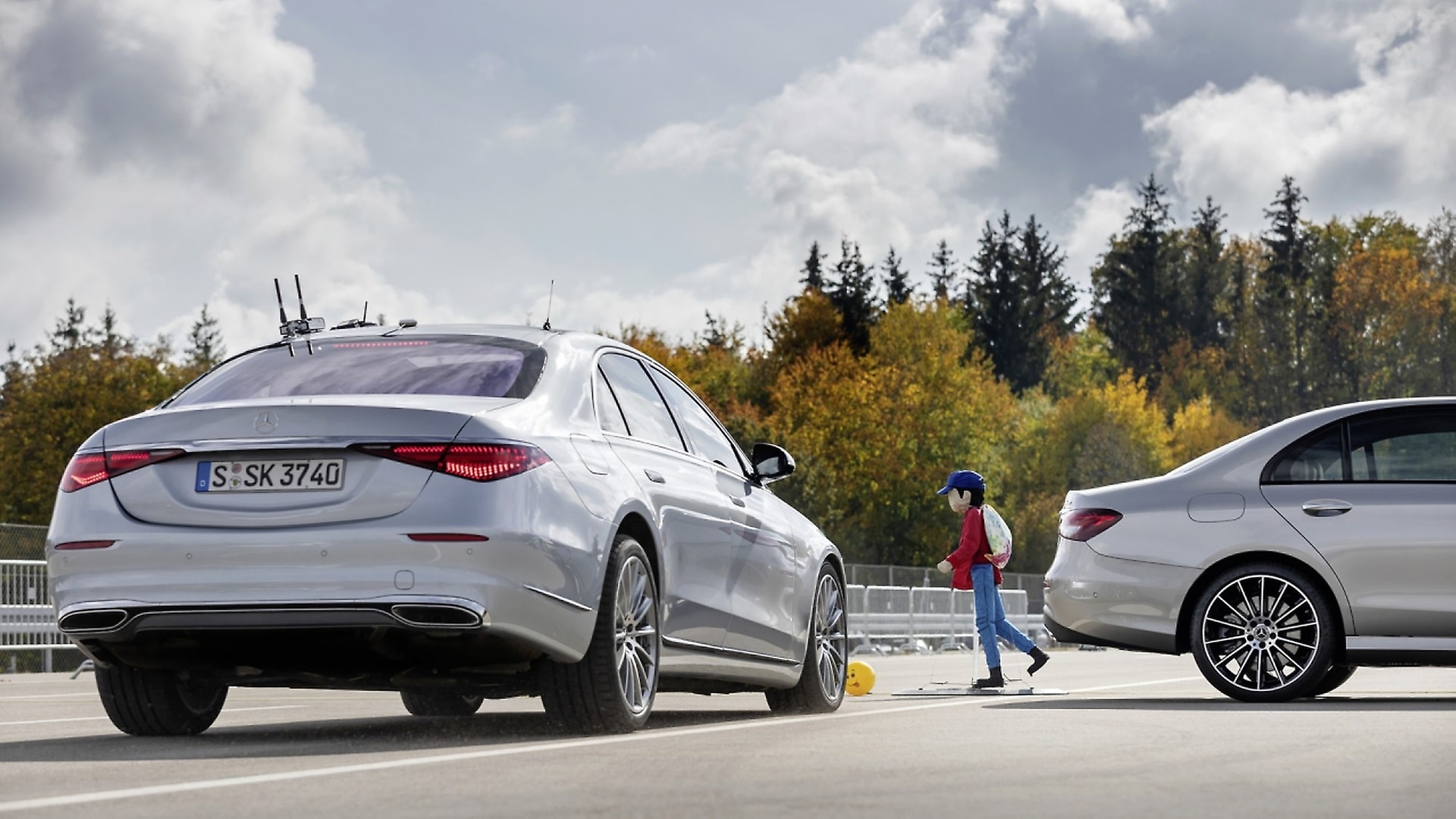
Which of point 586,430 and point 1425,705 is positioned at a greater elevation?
point 586,430

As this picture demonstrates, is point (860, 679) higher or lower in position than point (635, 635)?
lower

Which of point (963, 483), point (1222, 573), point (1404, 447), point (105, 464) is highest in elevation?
point (963, 483)

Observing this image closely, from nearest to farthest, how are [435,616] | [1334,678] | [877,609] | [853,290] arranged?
[435,616] < [1334,678] < [877,609] < [853,290]

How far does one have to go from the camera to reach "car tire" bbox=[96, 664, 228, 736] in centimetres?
905

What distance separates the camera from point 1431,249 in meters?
104

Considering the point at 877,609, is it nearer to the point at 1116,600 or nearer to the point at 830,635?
the point at 1116,600

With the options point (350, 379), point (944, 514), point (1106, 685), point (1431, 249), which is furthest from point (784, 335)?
point (350, 379)

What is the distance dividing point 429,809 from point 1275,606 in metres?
7.12

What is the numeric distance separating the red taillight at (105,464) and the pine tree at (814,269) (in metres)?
88.9

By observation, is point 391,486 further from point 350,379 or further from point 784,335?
point 784,335

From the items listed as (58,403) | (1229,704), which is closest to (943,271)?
(58,403)

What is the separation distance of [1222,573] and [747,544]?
10.0 feet

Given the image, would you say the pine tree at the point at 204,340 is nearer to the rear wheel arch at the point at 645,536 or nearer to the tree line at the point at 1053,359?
the tree line at the point at 1053,359

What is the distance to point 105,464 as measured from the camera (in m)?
8.38
